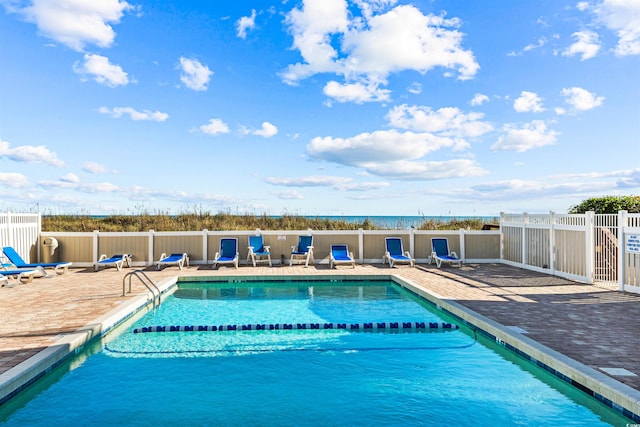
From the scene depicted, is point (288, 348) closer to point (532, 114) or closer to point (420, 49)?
point (420, 49)

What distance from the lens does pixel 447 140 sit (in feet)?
52.7

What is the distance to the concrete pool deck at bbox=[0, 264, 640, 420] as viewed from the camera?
3.82 meters

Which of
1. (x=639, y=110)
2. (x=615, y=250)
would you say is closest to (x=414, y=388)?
(x=615, y=250)

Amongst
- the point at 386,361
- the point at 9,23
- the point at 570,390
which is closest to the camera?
the point at 570,390

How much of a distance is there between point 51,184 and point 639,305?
1857 cm

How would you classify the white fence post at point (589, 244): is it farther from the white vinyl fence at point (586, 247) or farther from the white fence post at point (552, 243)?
the white fence post at point (552, 243)

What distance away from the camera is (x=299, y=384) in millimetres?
3818

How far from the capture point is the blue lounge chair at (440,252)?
10766 millimetres

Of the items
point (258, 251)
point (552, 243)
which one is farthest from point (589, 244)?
point (258, 251)

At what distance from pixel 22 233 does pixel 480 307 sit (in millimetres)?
10288

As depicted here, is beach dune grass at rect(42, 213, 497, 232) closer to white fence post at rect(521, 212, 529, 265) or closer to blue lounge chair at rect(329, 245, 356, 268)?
blue lounge chair at rect(329, 245, 356, 268)

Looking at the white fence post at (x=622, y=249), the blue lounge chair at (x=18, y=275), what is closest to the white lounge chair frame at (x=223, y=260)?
the blue lounge chair at (x=18, y=275)

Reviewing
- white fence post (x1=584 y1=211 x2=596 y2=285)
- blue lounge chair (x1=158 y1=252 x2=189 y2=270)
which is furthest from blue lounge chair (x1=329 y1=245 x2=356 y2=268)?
white fence post (x1=584 y1=211 x2=596 y2=285)

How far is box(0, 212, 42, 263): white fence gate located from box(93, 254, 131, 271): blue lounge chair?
62.4 inches
